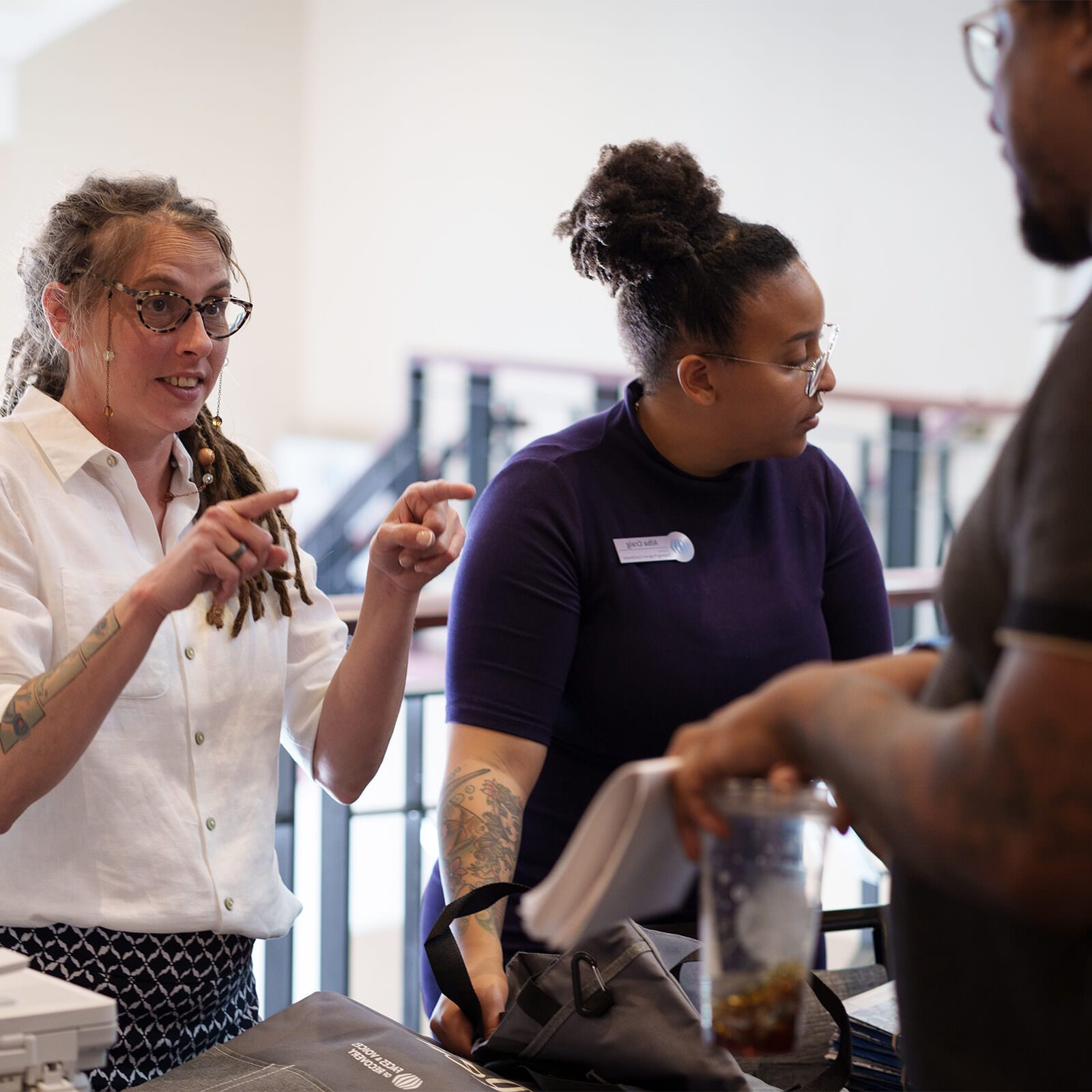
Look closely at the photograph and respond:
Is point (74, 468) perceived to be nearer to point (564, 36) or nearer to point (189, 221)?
point (189, 221)

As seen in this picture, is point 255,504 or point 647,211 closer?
point 255,504

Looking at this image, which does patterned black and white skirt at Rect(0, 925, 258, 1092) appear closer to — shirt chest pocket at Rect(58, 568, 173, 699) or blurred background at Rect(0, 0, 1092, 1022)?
shirt chest pocket at Rect(58, 568, 173, 699)

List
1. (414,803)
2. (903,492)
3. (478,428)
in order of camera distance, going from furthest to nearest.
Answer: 1. (478,428)
2. (903,492)
3. (414,803)

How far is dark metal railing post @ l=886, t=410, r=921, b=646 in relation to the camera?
4527mm

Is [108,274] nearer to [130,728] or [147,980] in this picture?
[130,728]

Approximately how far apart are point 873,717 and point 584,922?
0.75ft

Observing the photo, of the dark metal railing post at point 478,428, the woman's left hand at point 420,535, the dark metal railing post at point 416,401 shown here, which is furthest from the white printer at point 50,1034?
the dark metal railing post at point 416,401

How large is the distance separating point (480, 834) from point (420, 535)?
0.37 m

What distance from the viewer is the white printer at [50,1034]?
1075 mm

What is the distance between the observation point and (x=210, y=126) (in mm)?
7922

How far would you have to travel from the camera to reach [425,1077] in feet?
4.13

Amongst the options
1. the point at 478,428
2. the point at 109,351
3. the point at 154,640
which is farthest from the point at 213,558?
the point at 478,428

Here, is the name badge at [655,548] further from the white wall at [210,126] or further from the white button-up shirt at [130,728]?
the white wall at [210,126]

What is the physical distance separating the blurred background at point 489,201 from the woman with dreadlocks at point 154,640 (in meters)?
2.02
